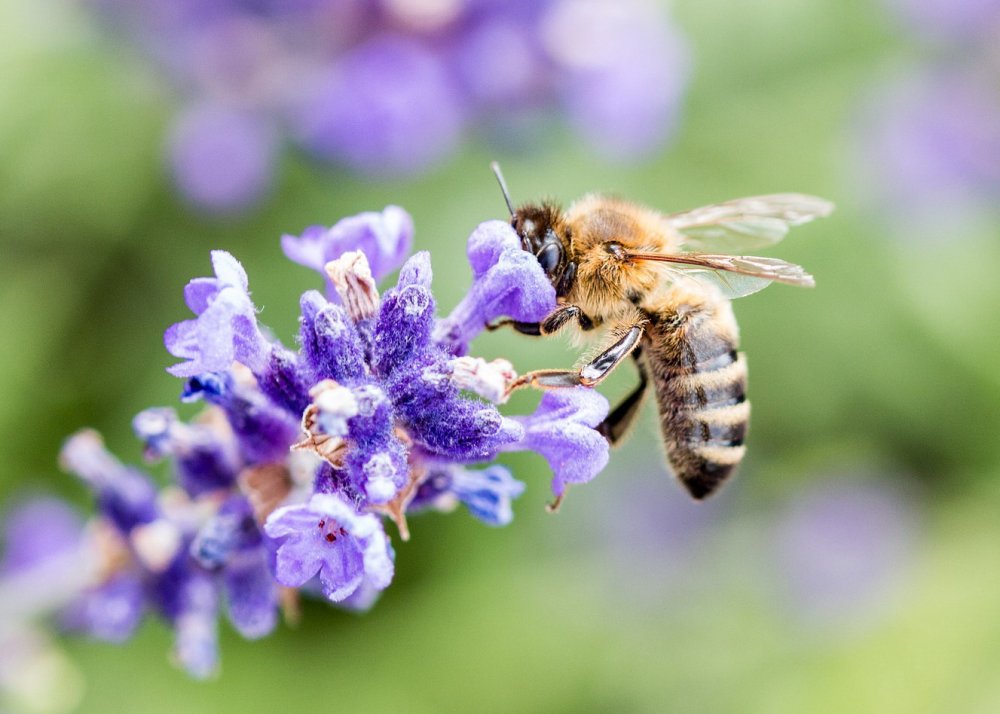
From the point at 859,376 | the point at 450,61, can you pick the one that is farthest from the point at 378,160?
the point at 859,376

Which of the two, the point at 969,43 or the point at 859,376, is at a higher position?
the point at 969,43

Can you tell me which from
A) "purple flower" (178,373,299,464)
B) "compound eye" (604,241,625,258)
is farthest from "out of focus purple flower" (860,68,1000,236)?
"purple flower" (178,373,299,464)

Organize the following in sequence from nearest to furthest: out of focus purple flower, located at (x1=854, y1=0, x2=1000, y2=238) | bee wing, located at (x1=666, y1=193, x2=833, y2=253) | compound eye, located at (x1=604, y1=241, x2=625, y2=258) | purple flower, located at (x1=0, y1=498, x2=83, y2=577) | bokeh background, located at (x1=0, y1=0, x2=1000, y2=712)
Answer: compound eye, located at (x1=604, y1=241, x2=625, y2=258), bee wing, located at (x1=666, y1=193, x2=833, y2=253), purple flower, located at (x1=0, y1=498, x2=83, y2=577), bokeh background, located at (x1=0, y1=0, x2=1000, y2=712), out of focus purple flower, located at (x1=854, y1=0, x2=1000, y2=238)

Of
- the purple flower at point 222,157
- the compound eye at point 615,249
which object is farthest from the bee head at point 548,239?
the purple flower at point 222,157

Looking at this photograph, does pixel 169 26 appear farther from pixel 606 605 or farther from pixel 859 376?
pixel 859 376

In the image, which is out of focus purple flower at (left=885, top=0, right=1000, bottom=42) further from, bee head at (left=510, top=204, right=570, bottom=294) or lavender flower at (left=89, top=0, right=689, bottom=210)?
bee head at (left=510, top=204, right=570, bottom=294)

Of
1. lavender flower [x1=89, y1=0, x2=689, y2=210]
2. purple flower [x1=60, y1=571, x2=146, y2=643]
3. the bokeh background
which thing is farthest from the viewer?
the bokeh background

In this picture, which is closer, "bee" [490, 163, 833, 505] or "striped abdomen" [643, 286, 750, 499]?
"bee" [490, 163, 833, 505]
